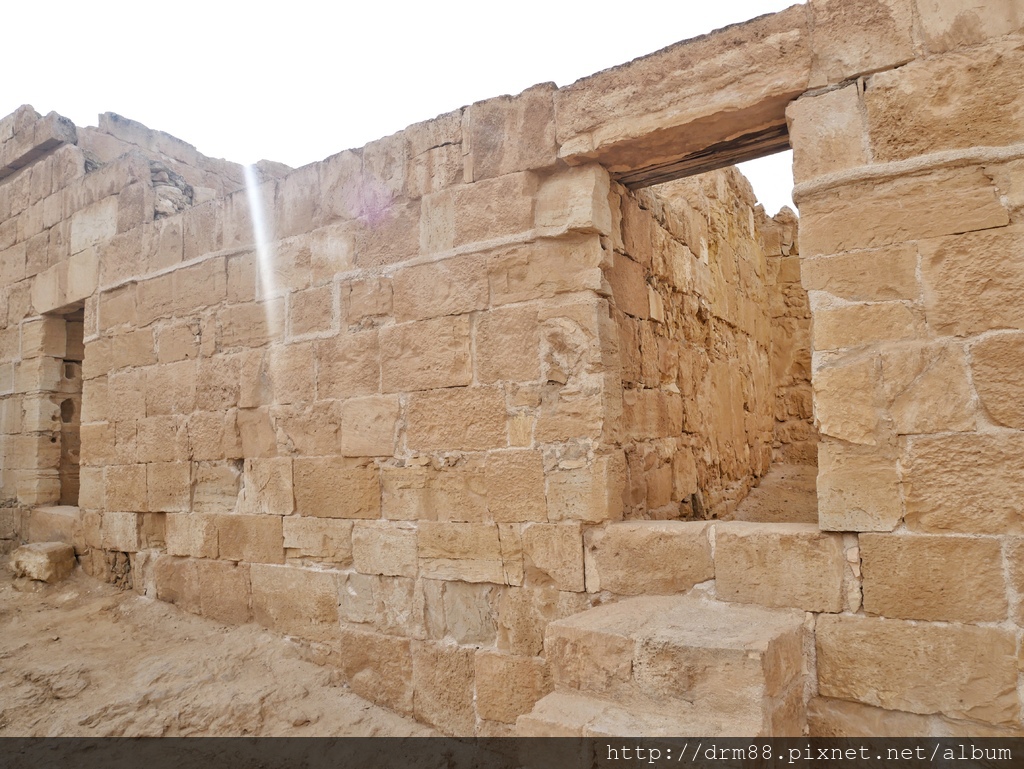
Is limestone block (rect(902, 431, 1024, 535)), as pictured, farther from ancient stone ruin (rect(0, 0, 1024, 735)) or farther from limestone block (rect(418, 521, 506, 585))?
limestone block (rect(418, 521, 506, 585))

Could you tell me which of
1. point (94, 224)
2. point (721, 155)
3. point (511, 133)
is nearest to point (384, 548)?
point (511, 133)

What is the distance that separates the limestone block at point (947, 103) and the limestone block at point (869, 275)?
0.35 meters

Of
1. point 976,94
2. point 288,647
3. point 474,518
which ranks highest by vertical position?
point 976,94

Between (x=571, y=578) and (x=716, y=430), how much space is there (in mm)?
2247

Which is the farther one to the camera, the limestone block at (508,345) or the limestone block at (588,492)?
the limestone block at (508,345)

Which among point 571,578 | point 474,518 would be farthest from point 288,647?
point 571,578

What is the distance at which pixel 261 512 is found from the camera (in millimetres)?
4316

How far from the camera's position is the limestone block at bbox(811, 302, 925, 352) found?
249cm

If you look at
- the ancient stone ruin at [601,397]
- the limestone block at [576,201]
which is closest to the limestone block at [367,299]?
the ancient stone ruin at [601,397]

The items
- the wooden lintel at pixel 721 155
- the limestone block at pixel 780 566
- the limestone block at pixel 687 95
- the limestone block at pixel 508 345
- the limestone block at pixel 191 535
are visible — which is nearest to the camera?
the limestone block at pixel 780 566

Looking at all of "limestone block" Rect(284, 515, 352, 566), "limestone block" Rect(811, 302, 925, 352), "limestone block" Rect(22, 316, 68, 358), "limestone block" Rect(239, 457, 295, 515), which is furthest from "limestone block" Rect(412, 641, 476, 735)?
"limestone block" Rect(22, 316, 68, 358)

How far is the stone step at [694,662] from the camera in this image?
2.16m

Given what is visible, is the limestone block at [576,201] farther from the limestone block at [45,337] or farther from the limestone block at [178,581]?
the limestone block at [45,337]

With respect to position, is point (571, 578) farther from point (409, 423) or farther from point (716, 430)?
point (716, 430)
